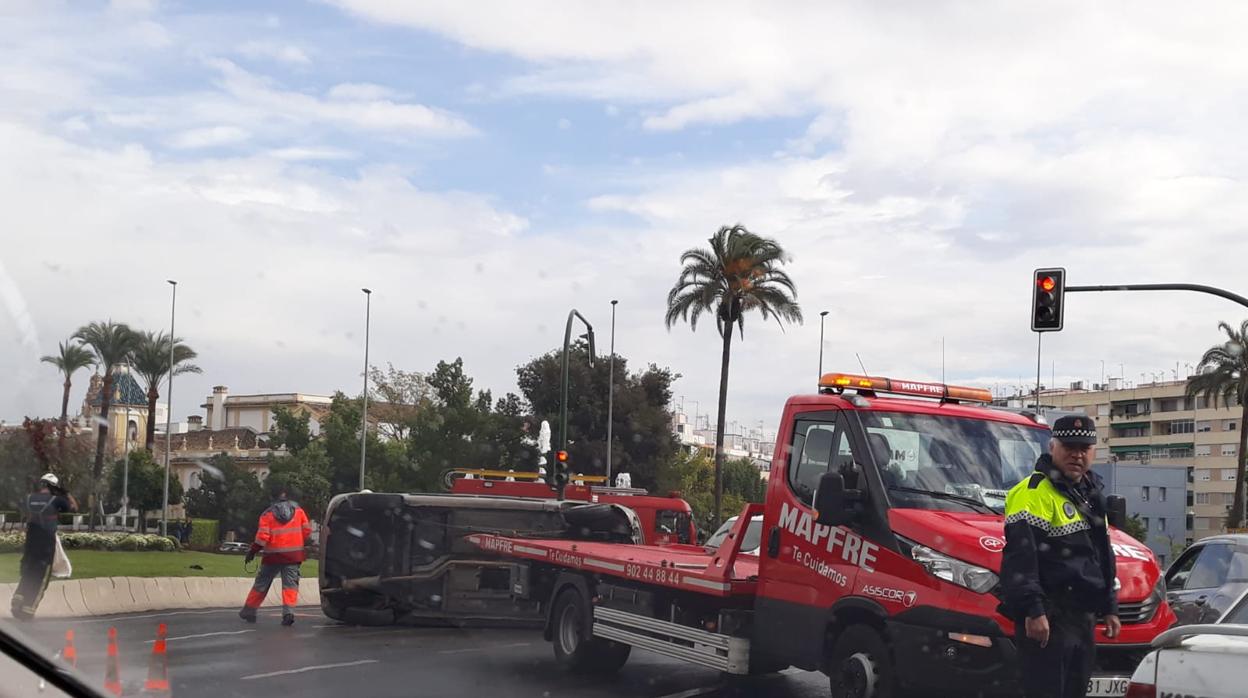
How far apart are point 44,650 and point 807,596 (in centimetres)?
646

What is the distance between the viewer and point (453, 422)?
5144cm

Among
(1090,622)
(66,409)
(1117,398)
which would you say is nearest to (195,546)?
(1090,622)

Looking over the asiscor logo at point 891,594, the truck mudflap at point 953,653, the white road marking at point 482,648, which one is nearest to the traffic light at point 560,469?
the white road marking at point 482,648

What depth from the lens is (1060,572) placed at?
21.0 ft

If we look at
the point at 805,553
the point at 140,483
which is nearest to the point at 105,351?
the point at 140,483

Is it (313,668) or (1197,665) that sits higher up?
(1197,665)

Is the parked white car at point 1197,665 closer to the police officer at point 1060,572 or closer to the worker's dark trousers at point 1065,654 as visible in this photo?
the police officer at point 1060,572

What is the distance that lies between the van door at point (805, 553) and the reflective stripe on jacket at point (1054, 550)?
181 centimetres

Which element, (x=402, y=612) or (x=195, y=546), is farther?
(x=402, y=612)

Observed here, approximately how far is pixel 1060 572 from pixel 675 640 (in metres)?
4.05

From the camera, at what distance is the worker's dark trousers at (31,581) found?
10.6 ft

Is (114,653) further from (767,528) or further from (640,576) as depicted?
(640,576)

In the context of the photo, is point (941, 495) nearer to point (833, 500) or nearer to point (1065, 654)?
point (833, 500)

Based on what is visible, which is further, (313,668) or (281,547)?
(281,547)
